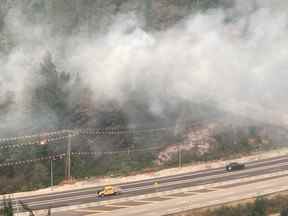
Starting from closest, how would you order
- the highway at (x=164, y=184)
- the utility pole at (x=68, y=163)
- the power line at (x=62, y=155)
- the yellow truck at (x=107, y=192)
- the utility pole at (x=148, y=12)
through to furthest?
the highway at (x=164, y=184)
the yellow truck at (x=107, y=192)
the utility pole at (x=68, y=163)
the power line at (x=62, y=155)
the utility pole at (x=148, y=12)

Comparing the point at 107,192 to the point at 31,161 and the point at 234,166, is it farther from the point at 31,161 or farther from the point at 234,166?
the point at 234,166

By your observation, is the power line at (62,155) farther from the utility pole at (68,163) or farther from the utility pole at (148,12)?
the utility pole at (148,12)

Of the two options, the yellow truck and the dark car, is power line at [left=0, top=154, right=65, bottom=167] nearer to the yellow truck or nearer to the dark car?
the yellow truck

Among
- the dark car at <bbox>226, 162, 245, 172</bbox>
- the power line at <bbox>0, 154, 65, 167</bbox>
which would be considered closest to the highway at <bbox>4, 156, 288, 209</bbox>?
the dark car at <bbox>226, 162, 245, 172</bbox>

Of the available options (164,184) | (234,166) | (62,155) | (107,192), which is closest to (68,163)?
(62,155)

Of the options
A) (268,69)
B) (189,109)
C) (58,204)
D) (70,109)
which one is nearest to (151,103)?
(189,109)

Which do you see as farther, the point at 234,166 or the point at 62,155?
the point at 62,155

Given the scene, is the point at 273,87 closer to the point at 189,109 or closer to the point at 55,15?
the point at 189,109

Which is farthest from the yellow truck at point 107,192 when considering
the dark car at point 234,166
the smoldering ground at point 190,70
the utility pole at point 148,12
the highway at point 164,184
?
the utility pole at point 148,12
